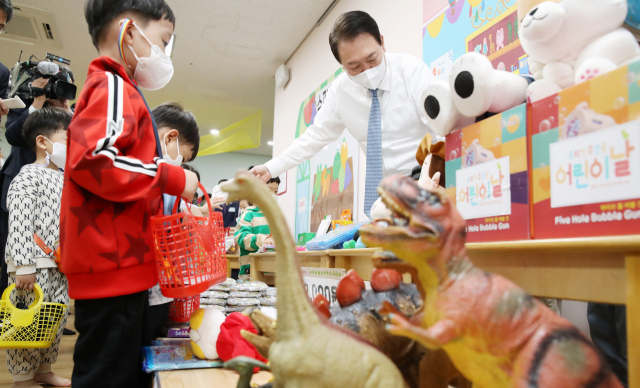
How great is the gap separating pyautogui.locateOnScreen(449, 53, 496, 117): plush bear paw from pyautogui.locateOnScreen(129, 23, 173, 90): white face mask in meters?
0.82

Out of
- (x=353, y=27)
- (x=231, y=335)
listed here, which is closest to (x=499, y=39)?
(x=353, y=27)

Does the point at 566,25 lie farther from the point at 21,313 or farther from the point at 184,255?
the point at 21,313

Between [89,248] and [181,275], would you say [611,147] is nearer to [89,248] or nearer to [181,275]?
[181,275]

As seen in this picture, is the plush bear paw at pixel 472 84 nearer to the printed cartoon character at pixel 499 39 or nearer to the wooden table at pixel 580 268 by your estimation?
the wooden table at pixel 580 268

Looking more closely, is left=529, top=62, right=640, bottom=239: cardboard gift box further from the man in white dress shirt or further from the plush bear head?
the man in white dress shirt

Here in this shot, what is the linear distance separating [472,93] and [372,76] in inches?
38.7

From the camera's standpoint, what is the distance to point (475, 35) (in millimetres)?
1852

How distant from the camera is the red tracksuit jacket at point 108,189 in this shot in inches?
36.8

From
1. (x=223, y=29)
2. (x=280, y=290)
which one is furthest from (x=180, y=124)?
(x=223, y=29)

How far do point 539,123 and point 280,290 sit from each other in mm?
504

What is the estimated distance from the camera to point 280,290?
0.51 m

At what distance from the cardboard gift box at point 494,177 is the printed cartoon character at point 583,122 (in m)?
0.07

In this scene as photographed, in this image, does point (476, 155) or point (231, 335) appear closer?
point (476, 155)

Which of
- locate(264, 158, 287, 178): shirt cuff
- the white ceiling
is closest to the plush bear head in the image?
locate(264, 158, 287, 178): shirt cuff
